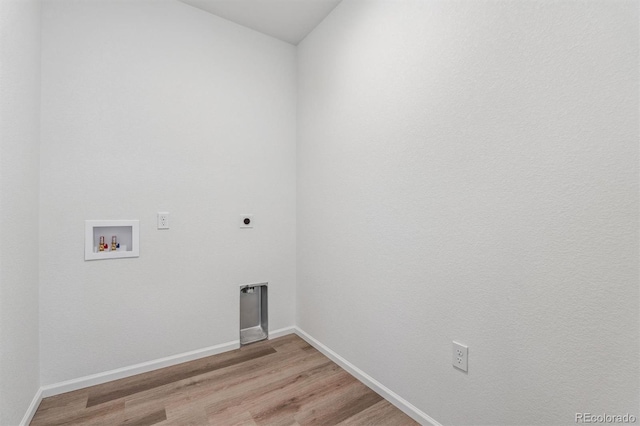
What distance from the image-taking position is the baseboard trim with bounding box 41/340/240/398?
1.72 meters

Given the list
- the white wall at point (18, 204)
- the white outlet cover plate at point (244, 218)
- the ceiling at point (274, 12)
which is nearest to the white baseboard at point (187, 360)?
the white wall at point (18, 204)

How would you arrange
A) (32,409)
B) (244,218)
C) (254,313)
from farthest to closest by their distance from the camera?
(254,313), (244,218), (32,409)

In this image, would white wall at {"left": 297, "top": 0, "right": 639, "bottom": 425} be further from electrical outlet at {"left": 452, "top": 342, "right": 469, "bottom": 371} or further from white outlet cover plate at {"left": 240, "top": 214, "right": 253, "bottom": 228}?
white outlet cover plate at {"left": 240, "top": 214, "right": 253, "bottom": 228}

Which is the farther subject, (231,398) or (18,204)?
(231,398)

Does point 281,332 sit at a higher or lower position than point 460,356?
lower

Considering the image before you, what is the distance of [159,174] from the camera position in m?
2.00

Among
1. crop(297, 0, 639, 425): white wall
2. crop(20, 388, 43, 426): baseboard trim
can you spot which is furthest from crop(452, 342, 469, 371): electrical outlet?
crop(20, 388, 43, 426): baseboard trim

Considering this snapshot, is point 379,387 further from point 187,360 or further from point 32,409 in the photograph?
point 32,409

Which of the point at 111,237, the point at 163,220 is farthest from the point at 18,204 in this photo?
the point at 163,220

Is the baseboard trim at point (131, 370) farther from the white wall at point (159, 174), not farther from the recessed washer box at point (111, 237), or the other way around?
the recessed washer box at point (111, 237)

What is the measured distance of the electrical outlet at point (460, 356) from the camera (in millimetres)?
1309

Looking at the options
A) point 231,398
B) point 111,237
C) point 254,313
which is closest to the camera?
point 231,398

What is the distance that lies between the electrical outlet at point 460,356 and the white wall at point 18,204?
195 centimetres

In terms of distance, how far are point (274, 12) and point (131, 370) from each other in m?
2.70
